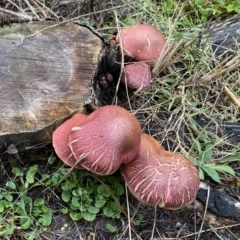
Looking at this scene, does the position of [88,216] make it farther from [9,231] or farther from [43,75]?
[43,75]

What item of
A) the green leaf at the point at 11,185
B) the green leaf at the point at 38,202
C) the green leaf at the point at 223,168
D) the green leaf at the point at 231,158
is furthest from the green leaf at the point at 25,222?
the green leaf at the point at 231,158

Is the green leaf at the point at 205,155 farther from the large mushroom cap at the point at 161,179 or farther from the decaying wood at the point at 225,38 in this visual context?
the decaying wood at the point at 225,38

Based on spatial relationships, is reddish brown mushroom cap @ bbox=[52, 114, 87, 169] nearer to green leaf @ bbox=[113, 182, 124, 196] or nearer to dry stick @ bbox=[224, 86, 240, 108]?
green leaf @ bbox=[113, 182, 124, 196]

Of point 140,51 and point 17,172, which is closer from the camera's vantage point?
point 17,172

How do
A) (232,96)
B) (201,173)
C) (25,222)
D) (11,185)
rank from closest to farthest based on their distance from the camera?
1. (25,222)
2. (11,185)
3. (201,173)
4. (232,96)

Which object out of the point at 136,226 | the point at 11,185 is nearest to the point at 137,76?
the point at 136,226

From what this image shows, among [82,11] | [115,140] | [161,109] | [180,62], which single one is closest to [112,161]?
[115,140]

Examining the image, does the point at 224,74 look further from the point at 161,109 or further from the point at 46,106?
the point at 46,106
